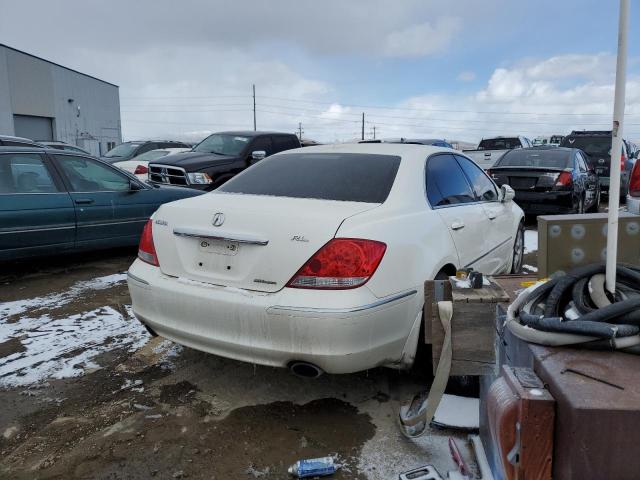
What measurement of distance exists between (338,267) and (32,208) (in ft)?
Answer: 14.3

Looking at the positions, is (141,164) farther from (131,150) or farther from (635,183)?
(635,183)

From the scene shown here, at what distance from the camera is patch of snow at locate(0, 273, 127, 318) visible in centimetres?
470

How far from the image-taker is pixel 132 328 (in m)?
4.25

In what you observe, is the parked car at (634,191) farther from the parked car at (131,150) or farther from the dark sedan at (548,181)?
the parked car at (131,150)

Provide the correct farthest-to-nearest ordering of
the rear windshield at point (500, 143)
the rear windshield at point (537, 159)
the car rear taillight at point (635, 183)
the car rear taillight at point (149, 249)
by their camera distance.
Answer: the rear windshield at point (500, 143) → the rear windshield at point (537, 159) → the car rear taillight at point (635, 183) → the car rear taillight at point (149, 249)

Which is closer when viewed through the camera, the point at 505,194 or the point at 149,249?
the point at 149,249

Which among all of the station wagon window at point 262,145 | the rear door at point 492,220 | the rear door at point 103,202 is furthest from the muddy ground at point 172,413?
the station wagon window at point 262,145

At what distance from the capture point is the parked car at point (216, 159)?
9.59 meters

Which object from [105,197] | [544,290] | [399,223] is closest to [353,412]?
A: [399,223]

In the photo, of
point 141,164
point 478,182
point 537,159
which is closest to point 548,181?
point 537,159

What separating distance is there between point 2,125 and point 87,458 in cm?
3367

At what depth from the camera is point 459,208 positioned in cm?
378

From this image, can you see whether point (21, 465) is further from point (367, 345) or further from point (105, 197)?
point (105, 197)

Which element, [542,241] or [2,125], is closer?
[542,241]
